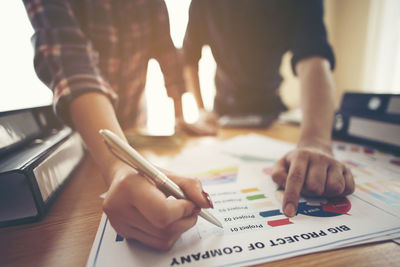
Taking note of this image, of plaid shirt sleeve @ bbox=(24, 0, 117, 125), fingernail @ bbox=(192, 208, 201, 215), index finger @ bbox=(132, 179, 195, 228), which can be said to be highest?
plaid shirt sleeve @ bbox=(24, 0, 117, 125)

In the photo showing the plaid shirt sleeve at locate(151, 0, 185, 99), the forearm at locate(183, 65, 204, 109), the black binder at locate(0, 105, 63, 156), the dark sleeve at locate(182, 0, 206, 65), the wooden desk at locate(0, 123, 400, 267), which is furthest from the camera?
the forearm at locate(183, 65, 204, 109)

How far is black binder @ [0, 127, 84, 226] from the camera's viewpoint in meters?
0.25

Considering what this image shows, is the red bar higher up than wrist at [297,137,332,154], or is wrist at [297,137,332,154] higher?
wrist at [297,137,332,154]

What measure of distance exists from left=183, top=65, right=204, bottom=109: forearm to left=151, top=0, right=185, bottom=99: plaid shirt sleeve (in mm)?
191

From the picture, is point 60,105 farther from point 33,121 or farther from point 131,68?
point 131,68

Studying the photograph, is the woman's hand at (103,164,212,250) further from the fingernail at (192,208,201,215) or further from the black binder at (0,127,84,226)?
the black binder at (0,127,84,226)

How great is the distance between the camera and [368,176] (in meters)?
0.36

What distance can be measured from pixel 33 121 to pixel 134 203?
332 millimetres

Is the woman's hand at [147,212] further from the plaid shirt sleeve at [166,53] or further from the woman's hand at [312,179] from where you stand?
the plaid shirt sleeve at [166,53]

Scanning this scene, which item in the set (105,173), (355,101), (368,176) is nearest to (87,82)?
(105,173)

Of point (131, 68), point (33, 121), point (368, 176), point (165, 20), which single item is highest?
point (165, 20)

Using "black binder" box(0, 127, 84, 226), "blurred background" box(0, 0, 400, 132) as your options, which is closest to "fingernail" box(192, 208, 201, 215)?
"black binder" box(0, 127, 84, 226)

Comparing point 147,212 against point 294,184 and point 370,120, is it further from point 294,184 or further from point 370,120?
point 370,120

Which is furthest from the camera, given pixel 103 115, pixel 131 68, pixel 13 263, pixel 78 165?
pixel 131 68
